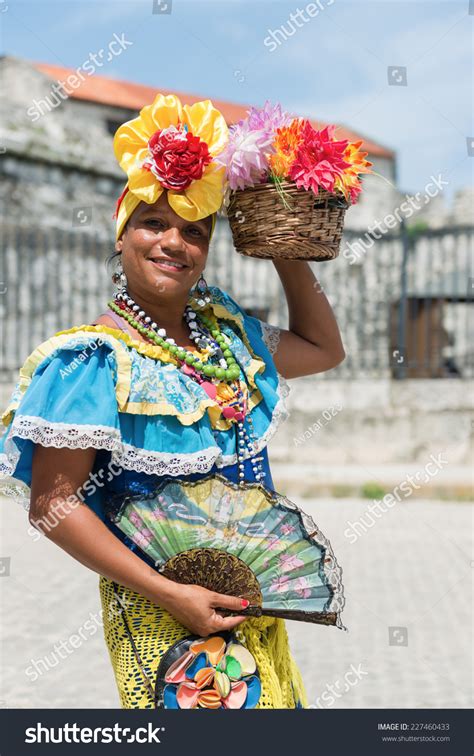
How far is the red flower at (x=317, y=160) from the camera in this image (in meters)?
2.50

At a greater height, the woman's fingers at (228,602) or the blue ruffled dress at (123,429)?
the blue ruffled dress at (123,429)

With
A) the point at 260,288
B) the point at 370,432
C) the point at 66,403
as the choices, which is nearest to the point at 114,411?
the point at 66,403

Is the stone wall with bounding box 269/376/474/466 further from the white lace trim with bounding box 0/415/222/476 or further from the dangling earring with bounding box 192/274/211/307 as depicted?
the white lace trim with bounding box 0/415/222/476

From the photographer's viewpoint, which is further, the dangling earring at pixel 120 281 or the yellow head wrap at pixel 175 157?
the dangling earring at pixel 120 281

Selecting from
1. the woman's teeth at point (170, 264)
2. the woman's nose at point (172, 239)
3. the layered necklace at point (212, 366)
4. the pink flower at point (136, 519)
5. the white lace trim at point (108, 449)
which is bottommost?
the pink flower at point (136, 519)

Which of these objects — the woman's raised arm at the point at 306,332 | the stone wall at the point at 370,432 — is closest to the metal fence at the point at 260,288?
the stone wall at the point at 370,432

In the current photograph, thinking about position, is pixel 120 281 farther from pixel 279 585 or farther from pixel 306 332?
pixel 279 585

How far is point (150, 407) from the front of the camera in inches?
94.0

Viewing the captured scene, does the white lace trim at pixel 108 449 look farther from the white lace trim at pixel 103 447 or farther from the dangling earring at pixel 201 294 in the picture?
the dangling earring at pixel 201 294

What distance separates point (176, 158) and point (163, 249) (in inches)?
9.2

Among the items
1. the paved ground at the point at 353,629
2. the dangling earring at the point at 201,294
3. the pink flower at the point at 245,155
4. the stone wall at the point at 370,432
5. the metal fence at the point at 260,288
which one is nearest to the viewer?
the pink flower at the point at 245,155

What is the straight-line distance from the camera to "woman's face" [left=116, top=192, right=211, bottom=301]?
2506mm

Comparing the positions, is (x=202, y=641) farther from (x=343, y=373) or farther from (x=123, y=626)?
(x=343, y=373)

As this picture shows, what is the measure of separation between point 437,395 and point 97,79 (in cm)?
2905
